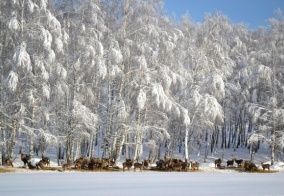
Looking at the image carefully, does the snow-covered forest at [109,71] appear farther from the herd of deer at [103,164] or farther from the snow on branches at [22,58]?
the herd of deer at [103,164]

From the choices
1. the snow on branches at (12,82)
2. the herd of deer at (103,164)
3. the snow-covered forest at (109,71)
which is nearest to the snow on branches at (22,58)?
the snow-covered forest at (109,71)

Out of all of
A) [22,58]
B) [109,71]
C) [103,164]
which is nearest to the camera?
[22,58]

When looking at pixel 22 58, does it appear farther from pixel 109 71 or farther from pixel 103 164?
pixel 103 164

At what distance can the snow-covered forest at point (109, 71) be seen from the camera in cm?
2038

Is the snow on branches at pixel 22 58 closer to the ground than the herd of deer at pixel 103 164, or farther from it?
farther from it

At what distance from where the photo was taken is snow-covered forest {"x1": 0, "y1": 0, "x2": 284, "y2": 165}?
2038 cm

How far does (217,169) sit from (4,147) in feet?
45.6

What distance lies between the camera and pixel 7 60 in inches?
822

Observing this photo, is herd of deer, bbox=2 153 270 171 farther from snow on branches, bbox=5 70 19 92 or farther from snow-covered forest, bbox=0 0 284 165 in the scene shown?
snow on branches, bbox=5 70 19 92

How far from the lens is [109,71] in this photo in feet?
74.7

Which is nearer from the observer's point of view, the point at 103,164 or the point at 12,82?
the point at 12,82

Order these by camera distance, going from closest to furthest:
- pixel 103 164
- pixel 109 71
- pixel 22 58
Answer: pixel 22 58 → pixel 103 164 → pixel 109 71

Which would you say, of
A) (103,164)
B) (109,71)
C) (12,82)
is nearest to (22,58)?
(12,82)

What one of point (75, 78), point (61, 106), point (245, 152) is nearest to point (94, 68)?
point (75, 78)
